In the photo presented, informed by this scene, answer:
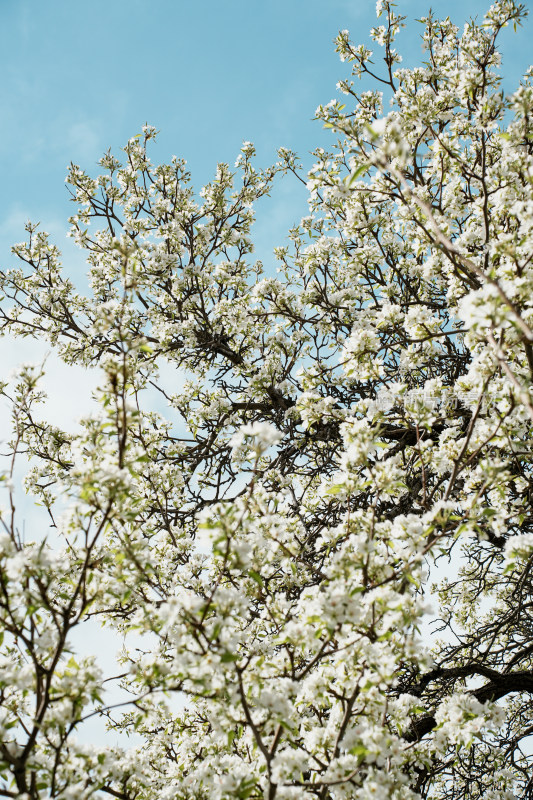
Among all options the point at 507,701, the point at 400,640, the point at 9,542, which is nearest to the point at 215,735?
the point at 400,640

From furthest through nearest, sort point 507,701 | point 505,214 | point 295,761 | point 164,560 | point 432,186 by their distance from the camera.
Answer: point 507,701 → point 432,186 → point 164,560 → point 505,214 → point 295,761

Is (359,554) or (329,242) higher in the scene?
(329,242)

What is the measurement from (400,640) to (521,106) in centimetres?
336

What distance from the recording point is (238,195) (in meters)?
7.91

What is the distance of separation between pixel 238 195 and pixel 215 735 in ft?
22.8

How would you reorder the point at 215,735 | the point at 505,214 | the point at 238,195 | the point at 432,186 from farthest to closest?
the point at 238,195 < the point at 432,186 < the point at 505,214 < the point at 215,735

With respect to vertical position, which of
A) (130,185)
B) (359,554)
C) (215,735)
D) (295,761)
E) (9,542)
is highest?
(130,185)

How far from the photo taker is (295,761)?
2.44 meters

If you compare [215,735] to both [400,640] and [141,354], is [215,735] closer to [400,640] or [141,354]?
[400,640]

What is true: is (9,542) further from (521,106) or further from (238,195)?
(238,195)

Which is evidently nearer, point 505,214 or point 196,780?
point 196,780

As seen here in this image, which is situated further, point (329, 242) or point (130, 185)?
point (130, 185)

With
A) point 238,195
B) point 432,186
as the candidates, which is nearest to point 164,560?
point 432,186

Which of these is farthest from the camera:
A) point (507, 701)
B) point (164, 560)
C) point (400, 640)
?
point (507, 701)
